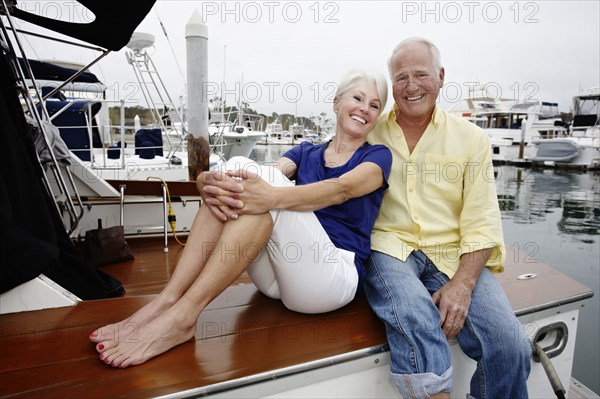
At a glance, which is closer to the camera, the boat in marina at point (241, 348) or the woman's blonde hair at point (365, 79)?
the boat in marina at point (241, 348)

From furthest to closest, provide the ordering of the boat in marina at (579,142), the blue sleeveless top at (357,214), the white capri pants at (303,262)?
the boat in marina at (579,142) < the blue sleeveless top at (357,214) < the white capri pants at (303,262)

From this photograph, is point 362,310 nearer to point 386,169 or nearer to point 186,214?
point 386,169

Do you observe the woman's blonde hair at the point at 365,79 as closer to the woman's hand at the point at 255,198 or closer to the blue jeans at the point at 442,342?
the woman's hand at the point at 255,198

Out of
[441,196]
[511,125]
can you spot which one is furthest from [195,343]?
[511,125]

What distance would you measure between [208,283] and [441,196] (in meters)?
1.08

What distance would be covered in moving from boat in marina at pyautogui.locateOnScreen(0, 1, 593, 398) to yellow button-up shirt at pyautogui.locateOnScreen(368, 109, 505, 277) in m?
0.34

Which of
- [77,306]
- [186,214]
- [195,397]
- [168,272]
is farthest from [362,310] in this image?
[186,214]

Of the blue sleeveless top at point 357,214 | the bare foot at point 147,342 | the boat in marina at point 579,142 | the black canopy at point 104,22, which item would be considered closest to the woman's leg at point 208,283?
the bare foot at point 147,342

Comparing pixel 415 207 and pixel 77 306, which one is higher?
pixel 415 207

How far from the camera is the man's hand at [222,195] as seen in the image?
4.50 feet

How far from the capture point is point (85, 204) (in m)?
3.23

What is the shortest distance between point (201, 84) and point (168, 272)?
3.33 m

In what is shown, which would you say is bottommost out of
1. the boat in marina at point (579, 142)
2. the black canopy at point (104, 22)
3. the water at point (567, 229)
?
the water at point (567, 229)

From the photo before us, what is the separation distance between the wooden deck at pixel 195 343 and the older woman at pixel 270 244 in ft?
0.20
